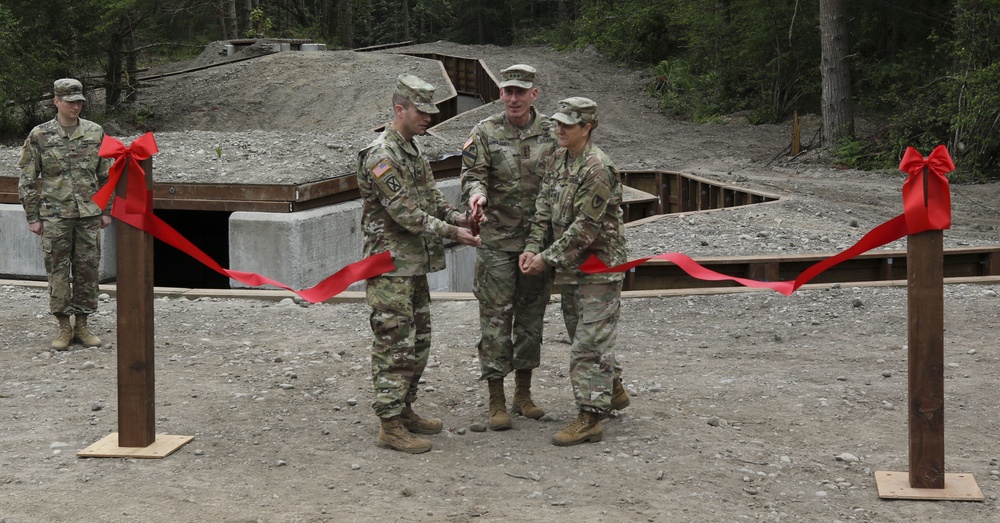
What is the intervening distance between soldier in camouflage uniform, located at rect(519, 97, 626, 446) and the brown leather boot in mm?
425

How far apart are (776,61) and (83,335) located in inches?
953

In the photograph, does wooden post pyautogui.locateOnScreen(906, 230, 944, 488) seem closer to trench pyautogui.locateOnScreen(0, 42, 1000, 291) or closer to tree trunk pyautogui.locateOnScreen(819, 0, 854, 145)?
trench pyautogui.locateOnScreen(0, 42, 1000, 291)

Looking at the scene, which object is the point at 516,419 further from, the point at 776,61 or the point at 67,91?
the point at 776,61

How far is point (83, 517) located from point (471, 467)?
1924mm

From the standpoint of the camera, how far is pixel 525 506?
527 cm

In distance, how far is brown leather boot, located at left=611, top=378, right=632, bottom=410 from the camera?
22.1 ft

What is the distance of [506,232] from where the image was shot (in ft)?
21.2

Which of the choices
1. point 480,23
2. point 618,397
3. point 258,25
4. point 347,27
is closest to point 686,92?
point 347,27

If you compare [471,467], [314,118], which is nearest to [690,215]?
[471,467]

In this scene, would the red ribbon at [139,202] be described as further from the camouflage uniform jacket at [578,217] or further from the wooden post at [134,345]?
the camouflage uniform jacket at [578,217]

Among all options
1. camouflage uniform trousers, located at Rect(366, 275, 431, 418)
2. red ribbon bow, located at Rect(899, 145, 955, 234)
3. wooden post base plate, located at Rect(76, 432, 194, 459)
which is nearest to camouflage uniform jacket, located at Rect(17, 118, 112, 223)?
wooden post base plate, located at Rect(76, 432, 194, 459)

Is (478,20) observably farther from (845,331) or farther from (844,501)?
(844,501)

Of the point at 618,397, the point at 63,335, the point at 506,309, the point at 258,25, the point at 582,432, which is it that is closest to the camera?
the point at 582,432

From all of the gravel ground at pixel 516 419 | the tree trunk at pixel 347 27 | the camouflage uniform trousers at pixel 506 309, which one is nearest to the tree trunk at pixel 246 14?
the tree trunk at pixel 347 27
